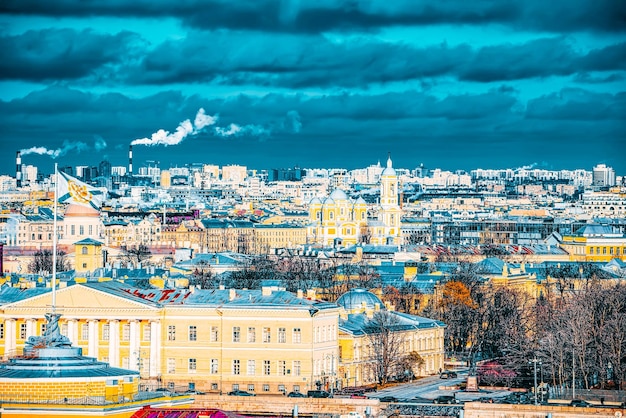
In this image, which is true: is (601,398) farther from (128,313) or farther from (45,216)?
(45,216)

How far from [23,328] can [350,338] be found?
10.7 meters

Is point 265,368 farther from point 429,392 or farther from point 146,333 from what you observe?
point 429,392

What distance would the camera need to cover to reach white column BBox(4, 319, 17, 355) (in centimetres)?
6806

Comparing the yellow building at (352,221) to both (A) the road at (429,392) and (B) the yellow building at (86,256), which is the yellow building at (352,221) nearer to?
(B) the yellow building at (86,256)

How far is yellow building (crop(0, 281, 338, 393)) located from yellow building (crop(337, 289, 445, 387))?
2081 millimetres

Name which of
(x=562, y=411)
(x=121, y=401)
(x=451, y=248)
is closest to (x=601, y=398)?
(x=562, y=411)

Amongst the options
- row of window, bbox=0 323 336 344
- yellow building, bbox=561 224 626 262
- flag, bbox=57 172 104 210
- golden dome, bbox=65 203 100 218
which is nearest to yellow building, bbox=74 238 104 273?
row of window, bbox=0 323 336 344

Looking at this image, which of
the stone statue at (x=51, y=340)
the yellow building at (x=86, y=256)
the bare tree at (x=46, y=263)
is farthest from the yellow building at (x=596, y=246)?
the stone statue at (x=51, y=340)

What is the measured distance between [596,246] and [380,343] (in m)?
80.2

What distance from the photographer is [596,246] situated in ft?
492

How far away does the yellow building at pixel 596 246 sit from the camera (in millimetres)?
148125

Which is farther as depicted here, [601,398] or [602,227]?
[602,227]

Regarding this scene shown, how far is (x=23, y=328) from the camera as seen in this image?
68312mm

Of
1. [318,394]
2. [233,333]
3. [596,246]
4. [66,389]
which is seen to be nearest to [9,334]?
[233,333]
